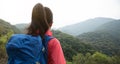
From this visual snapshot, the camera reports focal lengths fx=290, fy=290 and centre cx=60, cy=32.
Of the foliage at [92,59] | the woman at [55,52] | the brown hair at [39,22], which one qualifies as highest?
the brown hair at [39,22]

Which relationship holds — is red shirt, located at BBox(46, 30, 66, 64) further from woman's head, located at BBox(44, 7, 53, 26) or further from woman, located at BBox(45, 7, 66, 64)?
woman's head, located at BBox(44, 7, 53, 26)

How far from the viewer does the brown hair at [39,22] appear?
2443mm

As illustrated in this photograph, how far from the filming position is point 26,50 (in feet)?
7.71

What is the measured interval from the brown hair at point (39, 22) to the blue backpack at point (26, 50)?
0.08 m

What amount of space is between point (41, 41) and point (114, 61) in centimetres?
6302

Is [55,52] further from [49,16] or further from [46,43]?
[49,16]

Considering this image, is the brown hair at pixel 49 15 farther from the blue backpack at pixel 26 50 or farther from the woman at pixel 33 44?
the blue backpack at pixel 26 50

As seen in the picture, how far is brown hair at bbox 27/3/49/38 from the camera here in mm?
2443

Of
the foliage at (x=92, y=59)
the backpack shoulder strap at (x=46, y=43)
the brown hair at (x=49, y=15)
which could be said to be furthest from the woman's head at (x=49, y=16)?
the foliage at (x=92, y=59)

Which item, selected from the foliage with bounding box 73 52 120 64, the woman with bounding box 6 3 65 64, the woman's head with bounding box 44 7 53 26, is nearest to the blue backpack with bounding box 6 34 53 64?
the woman with bounding box 6 3 65 64

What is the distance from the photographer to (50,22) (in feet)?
8.20

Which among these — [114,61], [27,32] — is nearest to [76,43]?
[114,61]

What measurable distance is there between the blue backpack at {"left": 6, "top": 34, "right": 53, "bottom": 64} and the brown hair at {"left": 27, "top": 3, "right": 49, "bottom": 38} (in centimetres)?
8

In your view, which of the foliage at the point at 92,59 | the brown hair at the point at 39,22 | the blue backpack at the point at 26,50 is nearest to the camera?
the blue backpack at the point at 26,50
